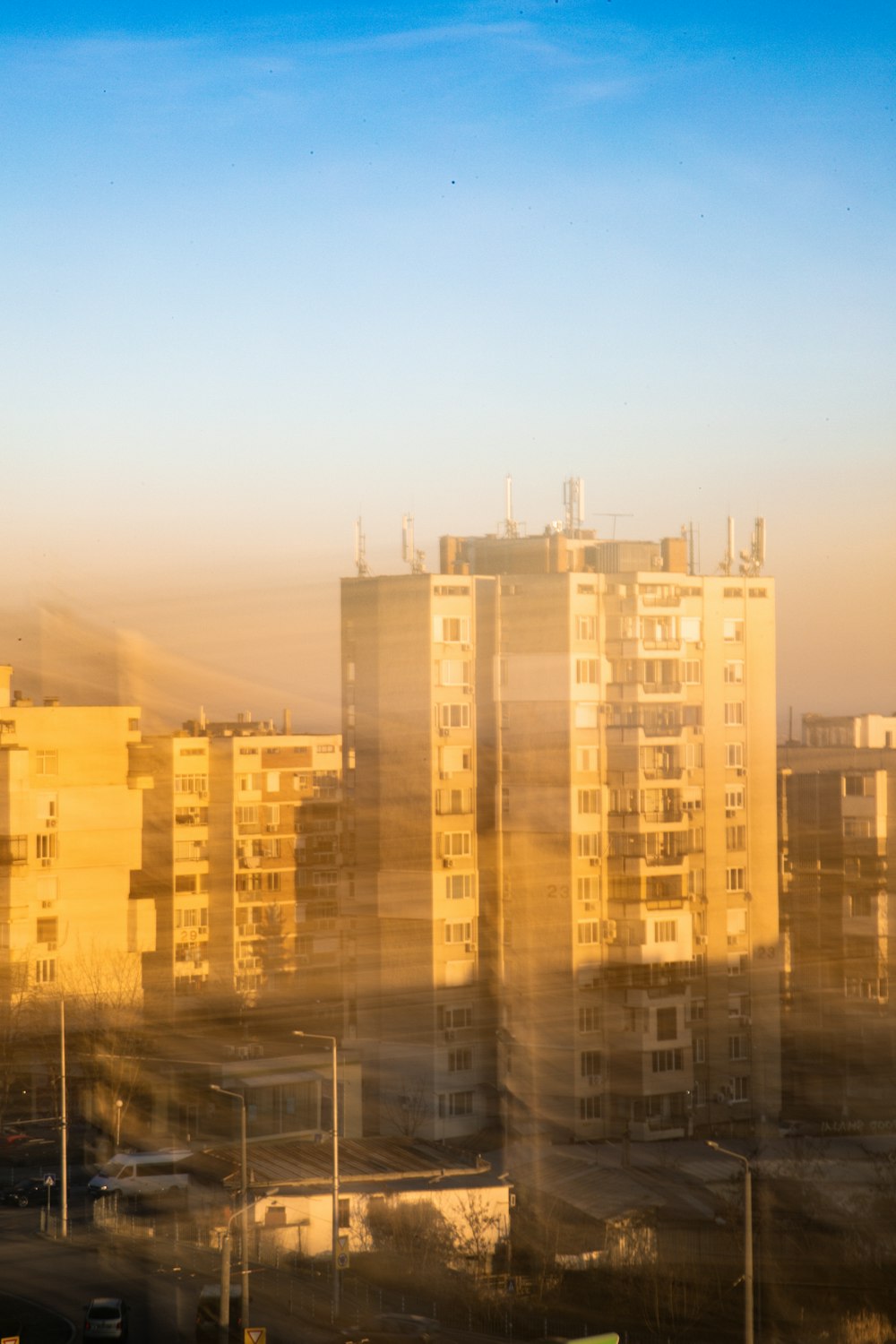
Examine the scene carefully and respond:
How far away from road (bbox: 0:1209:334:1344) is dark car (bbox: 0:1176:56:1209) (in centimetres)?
33

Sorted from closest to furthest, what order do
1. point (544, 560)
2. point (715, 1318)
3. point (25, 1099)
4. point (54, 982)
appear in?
point (715, 1318) → point (54, 982) → point (25, 1099) → point (544, 560)

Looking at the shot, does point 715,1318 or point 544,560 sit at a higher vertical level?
point 544,560

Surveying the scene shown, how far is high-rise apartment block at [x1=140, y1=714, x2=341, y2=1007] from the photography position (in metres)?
6.45

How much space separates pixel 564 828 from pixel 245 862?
182cm

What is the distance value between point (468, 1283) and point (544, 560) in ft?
11.0

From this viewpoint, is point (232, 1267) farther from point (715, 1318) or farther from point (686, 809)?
point (686, 809)

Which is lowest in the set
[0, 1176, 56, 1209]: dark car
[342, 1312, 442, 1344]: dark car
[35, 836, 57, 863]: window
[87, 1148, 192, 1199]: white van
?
[0, 1176, 56, 1209]: dark car

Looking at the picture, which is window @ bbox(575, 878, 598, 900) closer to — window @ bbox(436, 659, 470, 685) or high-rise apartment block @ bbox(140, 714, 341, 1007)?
window @ bbox(436, 659, 470, 685)

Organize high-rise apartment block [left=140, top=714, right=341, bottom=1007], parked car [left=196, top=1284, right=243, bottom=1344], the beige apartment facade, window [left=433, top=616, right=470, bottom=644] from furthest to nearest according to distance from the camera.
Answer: high-rise apartment block [left=140, top=714, right=341, bottom=1007]
window [left=433, top=616, right=470, bottom=644]
the beige apartment facade
parked car [left=196, top=1284, right=243, bottom=1344]

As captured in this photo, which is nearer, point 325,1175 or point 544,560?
point 325,1175

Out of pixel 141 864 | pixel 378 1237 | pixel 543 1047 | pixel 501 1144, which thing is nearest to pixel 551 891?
pixel 543 1047

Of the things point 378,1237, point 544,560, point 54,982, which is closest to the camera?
point 378,1237

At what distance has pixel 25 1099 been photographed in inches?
232

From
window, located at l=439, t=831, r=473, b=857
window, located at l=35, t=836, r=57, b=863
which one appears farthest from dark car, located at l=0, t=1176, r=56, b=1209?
window, located at l=439, t=831, r=473, b=857
